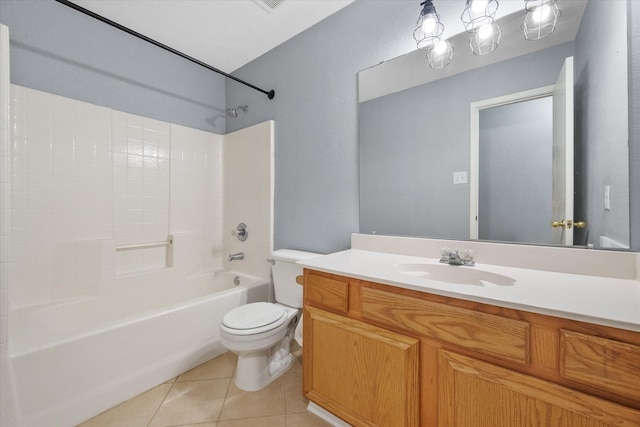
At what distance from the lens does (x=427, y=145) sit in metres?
1.42

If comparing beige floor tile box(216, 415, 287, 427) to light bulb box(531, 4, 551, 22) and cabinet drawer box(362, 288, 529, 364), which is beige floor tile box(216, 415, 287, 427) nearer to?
cabinet drawer box(362, 288, 529, 364)

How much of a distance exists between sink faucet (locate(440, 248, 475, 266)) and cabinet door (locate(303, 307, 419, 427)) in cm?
47

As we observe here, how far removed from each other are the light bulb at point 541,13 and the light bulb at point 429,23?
0.41 metres

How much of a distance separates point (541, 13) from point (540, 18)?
19 millimetres

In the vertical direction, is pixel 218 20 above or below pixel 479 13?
above

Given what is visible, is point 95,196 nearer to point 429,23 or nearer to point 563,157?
point 429,23

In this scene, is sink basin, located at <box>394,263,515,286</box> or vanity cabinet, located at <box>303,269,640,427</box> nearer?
vanity cabinet, located at <box>303,269,640,427</box>

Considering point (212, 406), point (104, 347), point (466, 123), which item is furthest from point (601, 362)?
point (104, 347)

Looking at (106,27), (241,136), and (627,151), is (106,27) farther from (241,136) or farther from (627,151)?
(627,151)

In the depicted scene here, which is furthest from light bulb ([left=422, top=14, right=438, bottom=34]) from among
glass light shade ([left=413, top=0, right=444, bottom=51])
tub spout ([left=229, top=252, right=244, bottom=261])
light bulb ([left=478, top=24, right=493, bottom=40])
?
tub spout ([left=229, top=252, right=244, bottom=261])

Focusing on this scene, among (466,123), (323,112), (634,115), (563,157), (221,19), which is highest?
(221,19)

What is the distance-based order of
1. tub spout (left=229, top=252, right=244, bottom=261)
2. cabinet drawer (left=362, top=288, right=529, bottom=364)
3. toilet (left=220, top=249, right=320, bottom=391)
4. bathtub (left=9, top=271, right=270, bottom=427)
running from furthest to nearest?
tub spout (left=229, top=252, right=244, bottom=261)
toilet (left=220, top=249, right=320, bottom=391)
bathtub (left=9, top=271, right=270, bottom=427)
cabinet drawer (left=362, top=288, right=529, bottom=364)

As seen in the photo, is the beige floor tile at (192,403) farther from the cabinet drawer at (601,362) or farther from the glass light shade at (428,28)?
the glass light shade at (428,28)

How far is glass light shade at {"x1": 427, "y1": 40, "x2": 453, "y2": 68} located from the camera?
1.34 meters
